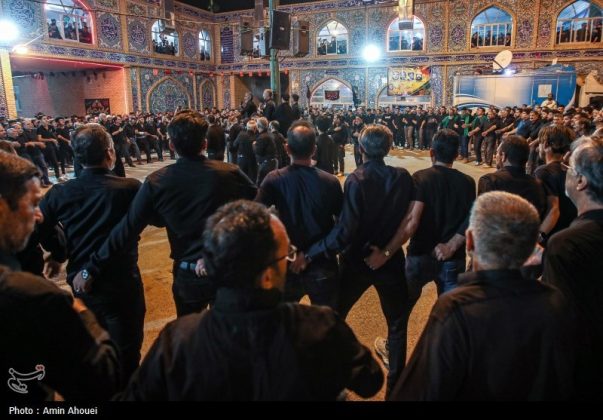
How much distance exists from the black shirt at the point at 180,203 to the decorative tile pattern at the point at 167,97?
21.4 m

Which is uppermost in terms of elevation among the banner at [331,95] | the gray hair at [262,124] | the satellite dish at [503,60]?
the satellite dish at [503,60]

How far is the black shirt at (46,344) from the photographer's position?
1.20 m

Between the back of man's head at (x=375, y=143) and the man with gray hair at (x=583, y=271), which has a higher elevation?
the back of man's head at (x=375, y=143)

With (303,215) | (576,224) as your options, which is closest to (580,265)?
(576,224)

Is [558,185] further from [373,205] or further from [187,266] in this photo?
[187,266]

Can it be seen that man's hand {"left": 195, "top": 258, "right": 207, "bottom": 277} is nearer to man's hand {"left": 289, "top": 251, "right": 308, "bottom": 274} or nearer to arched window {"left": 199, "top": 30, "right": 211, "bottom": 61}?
man's hand {"left": 289, "top": 251, "right": 308, "bottom": 274}

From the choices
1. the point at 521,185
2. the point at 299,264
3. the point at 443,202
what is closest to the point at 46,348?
the point at 299,264

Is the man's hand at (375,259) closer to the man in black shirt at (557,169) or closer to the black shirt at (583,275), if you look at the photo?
the black shirt at (583,275)

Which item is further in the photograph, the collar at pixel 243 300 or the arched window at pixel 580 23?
the arched window at pixel 580 23

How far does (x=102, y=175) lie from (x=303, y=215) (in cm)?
118

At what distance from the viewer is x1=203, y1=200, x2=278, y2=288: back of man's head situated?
1144 mm

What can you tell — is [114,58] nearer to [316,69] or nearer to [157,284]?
[316,69]

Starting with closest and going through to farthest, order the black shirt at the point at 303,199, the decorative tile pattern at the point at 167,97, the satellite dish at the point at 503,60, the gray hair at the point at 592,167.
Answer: the gray hair at the point at 592,167
the black shirt at the point at 303,199
the satellite dish at the point at 503,60
the decorative tile pattern at the point at 167,97

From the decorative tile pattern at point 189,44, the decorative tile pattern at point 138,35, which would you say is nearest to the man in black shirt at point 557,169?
the decorative tile pattern at point 138,35
